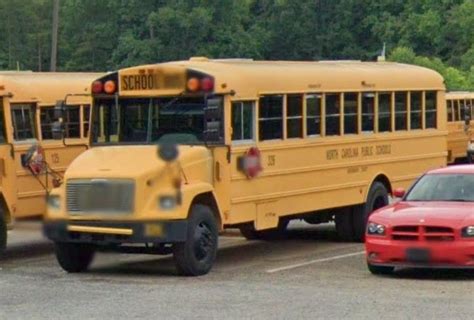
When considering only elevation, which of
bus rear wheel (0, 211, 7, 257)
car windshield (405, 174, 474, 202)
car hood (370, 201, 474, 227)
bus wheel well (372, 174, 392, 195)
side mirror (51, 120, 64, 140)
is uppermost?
side mirror (51, 120, 64, 140)

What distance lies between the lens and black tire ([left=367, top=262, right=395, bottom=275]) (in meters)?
15.7

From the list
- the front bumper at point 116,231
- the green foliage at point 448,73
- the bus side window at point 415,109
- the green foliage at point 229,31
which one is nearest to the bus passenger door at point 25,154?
the front bumper at point 116,231

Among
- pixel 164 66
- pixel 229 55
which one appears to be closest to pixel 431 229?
pixel 164 66

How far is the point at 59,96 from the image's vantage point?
19.0 metres

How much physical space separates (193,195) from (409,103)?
668cm

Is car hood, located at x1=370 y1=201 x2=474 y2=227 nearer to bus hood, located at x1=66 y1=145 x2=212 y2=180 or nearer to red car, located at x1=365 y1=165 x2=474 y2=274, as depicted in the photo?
red car, located at x1=365 y1=165 x2=474 y2=274

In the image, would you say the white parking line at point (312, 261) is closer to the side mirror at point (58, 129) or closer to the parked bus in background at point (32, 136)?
the parked bus in background at point (32, 136)

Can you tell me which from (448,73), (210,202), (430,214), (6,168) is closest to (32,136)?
(6,168)

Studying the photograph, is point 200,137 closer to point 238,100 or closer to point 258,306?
point 238,100

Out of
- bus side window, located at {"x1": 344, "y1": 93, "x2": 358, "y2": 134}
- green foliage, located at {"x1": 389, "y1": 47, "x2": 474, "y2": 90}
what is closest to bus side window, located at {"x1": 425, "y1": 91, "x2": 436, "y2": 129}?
bus side window, located at {"x1": 344, "y1": 93, "x2": 358, "y2": 134}

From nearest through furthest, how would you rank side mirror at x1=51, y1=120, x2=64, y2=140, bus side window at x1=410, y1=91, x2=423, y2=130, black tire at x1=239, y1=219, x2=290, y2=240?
side mirror at x1=51, y1=120, x2=64, y2=140, black tire at x1=239, y1=219, x2=290, y2=240, bus side window at x1=410, y1=91, x2=423, y2=130

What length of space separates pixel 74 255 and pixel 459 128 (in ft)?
71.7

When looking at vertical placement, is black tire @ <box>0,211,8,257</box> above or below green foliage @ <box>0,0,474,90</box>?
below

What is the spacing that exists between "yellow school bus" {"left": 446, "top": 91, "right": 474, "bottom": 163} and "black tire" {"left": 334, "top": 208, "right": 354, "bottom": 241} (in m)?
15.6
